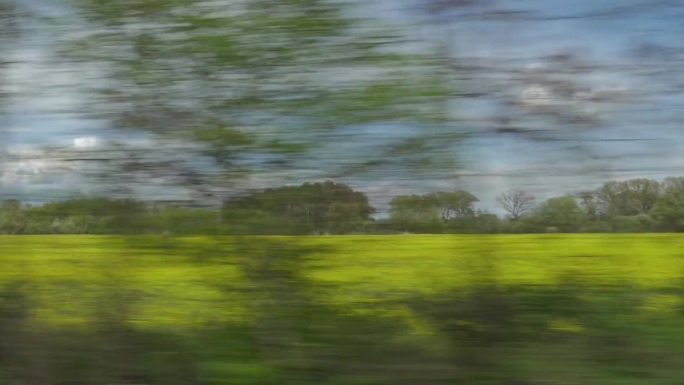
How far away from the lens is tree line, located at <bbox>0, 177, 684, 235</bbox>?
143 inches

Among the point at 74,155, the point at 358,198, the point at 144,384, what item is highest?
the point at 74,155

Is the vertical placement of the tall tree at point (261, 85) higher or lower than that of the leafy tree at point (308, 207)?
higher

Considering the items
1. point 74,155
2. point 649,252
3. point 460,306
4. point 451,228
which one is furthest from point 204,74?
point 649,252

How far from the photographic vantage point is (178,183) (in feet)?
12.3

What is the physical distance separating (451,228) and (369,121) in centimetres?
67

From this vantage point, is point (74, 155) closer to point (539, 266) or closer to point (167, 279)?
point (167, 279)

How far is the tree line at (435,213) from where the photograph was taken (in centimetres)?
363

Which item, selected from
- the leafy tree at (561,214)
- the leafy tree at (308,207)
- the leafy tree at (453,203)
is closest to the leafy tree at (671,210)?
the leafy tree at (561,214)

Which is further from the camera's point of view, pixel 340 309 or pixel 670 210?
pixel 670 210

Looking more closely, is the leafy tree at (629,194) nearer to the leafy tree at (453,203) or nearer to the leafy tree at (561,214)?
the leafy tree at (561,214)

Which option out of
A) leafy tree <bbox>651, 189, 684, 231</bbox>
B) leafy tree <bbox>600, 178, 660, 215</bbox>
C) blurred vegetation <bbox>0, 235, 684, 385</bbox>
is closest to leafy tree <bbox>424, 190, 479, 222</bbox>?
blurred vegetation <bbox>0, 235, 684, 385</bbox>

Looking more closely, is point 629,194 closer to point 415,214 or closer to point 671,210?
point 671,210

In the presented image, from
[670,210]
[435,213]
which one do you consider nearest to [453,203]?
[435,213]

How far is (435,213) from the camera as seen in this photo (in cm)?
362
